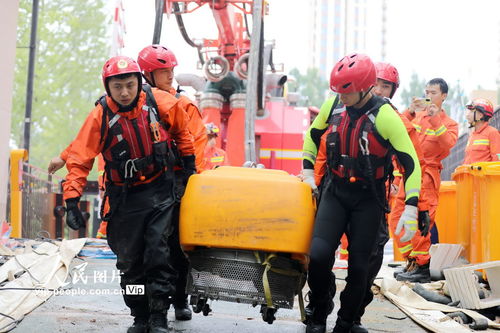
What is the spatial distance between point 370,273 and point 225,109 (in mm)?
7966

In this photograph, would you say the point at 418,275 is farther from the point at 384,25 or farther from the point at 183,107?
the point at 384,25

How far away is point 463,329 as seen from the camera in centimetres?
563

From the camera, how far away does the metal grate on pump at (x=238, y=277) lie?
15.8 feet

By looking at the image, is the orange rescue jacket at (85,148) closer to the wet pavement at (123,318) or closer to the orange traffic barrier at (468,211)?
the wet pavement at (123,318)

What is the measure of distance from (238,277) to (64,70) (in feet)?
101

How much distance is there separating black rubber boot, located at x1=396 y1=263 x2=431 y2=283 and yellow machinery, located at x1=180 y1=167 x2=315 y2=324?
146 inches

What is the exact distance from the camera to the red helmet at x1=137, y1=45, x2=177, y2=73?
6.21 m

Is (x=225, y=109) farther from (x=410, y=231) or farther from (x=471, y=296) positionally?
(x=410, y=231)

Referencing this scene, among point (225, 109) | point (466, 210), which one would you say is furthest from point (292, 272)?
point (225, 109)

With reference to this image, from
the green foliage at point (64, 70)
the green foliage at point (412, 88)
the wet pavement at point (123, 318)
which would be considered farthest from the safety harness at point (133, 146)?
the green foliage at point (412, 88)

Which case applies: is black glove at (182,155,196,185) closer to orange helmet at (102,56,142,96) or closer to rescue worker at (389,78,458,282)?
orange helmet at (102,56,142,96)

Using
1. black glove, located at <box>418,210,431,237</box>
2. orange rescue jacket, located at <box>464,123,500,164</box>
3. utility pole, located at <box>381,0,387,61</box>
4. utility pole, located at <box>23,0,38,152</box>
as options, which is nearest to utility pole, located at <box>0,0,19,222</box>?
utility pole, located at <box>23,0,38,152</box>

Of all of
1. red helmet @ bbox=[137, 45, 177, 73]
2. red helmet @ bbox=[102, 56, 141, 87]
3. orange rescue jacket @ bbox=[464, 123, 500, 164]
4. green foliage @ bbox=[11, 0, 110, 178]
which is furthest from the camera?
green foliage @ bbox=[11, 0, 110, 178]

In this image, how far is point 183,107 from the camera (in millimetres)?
6320
